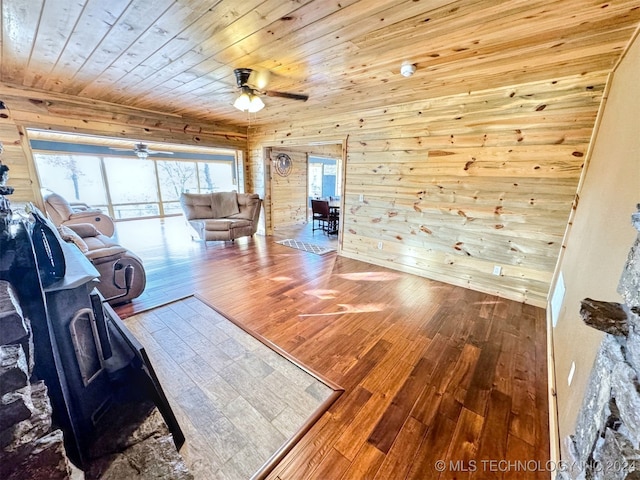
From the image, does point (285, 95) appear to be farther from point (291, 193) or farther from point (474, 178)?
point (291, 193)

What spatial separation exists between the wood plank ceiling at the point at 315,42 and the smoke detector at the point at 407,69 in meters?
0.06

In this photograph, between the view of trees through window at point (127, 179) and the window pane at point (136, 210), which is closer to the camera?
the view of trees through window at point (127, 179)

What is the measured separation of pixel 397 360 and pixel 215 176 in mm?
10045

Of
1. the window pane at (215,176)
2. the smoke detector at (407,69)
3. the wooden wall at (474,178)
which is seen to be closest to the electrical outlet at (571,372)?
the wooden wall at (474,178)

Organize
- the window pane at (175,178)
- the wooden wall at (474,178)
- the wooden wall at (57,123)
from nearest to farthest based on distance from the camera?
the wooden wall at (474,178), the wooden wall at (57,123), the window pane at (175,178)

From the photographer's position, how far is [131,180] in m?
8.31

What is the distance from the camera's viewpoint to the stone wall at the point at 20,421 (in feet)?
2.23

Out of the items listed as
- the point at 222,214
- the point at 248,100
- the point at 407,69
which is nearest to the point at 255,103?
the point at 248,100

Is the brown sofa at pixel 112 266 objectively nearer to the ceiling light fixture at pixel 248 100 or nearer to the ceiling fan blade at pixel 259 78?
the ceiling light fixture at pixel 248 100

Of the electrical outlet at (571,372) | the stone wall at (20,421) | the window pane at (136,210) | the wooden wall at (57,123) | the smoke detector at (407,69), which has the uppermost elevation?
the smoke detector at (407,69)

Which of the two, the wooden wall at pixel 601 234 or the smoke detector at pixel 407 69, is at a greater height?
the smoke detector at pixel 407 69

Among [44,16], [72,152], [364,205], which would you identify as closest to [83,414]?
[44,16]

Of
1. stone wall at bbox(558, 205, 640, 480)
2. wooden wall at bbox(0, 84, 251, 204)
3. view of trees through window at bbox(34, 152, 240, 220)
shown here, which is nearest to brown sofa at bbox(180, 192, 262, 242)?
wooden wall at bbox(0, 84, 251, 204)

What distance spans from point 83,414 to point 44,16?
7.99 ft
